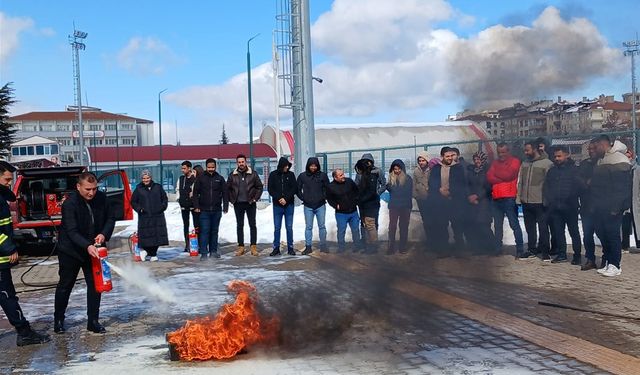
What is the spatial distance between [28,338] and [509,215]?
8103 mm

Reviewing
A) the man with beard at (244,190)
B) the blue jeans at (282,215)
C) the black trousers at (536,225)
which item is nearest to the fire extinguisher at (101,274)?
the man with beard at (244,190)

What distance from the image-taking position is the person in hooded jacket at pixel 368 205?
1338 cm

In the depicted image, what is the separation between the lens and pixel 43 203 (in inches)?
653

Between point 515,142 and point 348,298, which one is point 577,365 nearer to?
point 348,298

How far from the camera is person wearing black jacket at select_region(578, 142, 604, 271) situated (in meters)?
10.6

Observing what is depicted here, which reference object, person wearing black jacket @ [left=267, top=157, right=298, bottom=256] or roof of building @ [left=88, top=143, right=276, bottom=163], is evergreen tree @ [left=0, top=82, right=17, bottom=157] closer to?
roof of building @ [left=88, top=143, right=276, bottom=163]

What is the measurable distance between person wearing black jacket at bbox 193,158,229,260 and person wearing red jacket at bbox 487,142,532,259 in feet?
17.5

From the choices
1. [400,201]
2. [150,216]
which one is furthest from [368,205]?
[150,216]

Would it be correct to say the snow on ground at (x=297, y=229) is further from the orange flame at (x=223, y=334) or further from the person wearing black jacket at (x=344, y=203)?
the orange flame at (x=223, y=334)

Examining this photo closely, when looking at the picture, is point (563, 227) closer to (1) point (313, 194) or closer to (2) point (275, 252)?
(1) point (313, 194)

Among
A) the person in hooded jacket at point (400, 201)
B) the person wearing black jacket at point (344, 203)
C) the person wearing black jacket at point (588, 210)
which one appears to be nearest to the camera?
the person wearing black jacket at point (588, 210)

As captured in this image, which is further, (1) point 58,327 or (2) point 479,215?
(2) point 479,215

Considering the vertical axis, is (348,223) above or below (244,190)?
below

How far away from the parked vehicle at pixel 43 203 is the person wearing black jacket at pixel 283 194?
12.5 ft
